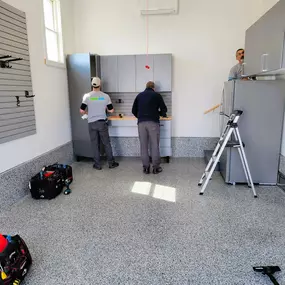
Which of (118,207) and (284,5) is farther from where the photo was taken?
(118,207)

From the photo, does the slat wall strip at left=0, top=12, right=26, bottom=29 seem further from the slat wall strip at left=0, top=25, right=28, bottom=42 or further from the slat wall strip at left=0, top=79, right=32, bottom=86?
the slat wall strip at left=0, top=79, right=32, bottom=86

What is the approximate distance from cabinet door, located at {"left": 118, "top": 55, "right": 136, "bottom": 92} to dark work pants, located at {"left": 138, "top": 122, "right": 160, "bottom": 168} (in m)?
1.07

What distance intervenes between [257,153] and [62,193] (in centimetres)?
295

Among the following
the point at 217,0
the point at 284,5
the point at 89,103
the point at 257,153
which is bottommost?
the point at 257,153

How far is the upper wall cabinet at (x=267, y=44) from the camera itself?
2701mm

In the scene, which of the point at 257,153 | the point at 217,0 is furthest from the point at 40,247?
the point at 217,0

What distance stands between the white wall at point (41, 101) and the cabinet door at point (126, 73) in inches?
42.2

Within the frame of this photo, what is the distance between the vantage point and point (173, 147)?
5.65 metres

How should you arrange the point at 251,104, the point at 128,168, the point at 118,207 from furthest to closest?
the point at 128,168
the point at 251,104
the point at 118,207

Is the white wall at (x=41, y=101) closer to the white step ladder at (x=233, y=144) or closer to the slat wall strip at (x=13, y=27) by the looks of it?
the slat wall strip at (x=13, y=27)

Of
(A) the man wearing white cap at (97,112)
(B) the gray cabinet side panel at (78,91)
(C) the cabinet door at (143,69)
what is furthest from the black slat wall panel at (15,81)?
(C) the cabinet door at (143,69)

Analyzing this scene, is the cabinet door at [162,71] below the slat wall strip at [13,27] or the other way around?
below

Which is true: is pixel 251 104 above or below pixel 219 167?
above

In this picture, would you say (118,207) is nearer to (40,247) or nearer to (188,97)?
(40,247)
